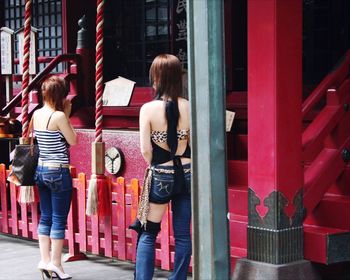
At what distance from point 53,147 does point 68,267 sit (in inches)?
59.2

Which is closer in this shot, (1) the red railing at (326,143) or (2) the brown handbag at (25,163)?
(1) the red railing at (326,143)

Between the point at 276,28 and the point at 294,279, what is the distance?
1919 mm

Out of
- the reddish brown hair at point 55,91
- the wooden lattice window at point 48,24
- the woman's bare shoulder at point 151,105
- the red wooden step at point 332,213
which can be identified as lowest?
the red wooden step at point 332,213

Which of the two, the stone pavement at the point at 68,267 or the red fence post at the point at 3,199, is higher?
the red fence post at the point at 3,199

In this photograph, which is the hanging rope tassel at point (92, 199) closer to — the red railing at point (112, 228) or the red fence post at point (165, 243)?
the red railing at point (112, 228)

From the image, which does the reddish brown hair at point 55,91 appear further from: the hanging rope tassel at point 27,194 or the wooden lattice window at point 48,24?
the wooden lattice window at point 48,24

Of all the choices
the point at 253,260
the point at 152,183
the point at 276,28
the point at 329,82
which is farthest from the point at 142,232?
the point at 329,82

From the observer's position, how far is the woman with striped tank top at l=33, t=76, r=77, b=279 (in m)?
6.77

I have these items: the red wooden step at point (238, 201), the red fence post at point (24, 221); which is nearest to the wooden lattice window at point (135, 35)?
the red fence post at point (24, 221)

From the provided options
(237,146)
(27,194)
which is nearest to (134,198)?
(27,194)

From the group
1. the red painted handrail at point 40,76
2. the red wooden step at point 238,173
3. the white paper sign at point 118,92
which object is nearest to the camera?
the red wooden step at point 238,173

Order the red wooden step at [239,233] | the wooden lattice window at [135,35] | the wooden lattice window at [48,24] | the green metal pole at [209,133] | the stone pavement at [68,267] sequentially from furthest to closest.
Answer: the wooden lattice window at [48,24] → the wooden lattice window at [135,35] → the stone pavement at [68,267] → the red wooden step at [239,233] → the green metal pole at [209,133]

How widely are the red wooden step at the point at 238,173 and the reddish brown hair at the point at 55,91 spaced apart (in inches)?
71.4

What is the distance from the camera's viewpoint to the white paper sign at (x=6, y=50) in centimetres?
988
